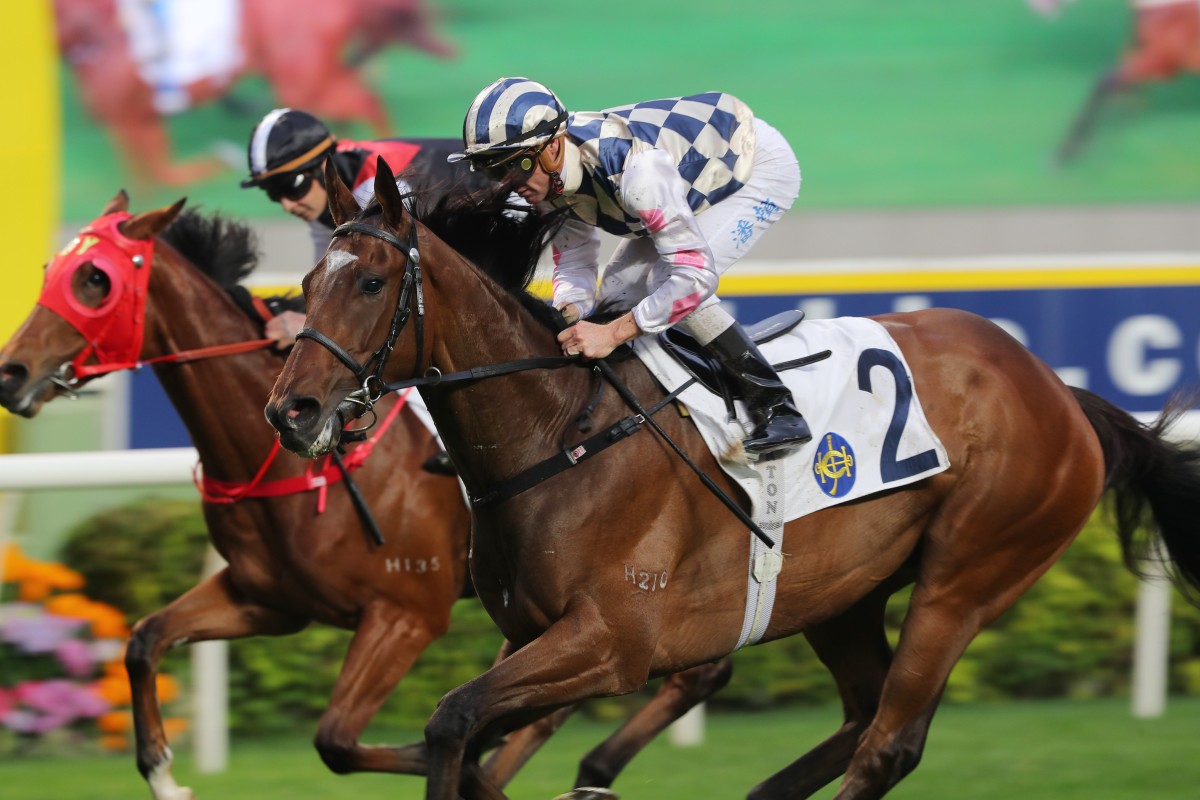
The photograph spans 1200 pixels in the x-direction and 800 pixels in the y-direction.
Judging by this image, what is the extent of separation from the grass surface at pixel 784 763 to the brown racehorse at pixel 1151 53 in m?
11.7

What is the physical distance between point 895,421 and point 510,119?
1098 mm

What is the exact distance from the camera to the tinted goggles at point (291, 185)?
14.1 ft

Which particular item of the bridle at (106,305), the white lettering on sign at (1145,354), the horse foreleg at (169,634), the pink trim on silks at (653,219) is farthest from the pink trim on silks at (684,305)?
the white lettering on sign at (1145,354)

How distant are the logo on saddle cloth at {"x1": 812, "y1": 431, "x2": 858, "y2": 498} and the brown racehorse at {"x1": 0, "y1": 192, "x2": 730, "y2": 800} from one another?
1101 mm

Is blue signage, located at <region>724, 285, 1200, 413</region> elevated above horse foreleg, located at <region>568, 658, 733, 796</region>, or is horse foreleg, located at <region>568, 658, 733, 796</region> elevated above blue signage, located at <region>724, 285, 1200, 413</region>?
blue signage, located at <region>724, 285, 1200, 413</region>

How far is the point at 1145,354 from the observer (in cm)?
594

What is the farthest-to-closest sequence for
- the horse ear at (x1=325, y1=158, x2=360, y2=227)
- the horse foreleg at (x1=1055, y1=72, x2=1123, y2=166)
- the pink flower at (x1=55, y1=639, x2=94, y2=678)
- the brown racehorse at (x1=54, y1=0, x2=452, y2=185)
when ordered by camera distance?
the brown racehorse at (x1=54, y1=0, x2=452, y2=185) → the horse foreleg at (x1=1055, y1=72, x2=1123, y2=166) → the pink flower at (x1=55, y1=639, x2=94, y2=678) → the horse ear at (x1=325, y1=158, x2=360, y2=227)

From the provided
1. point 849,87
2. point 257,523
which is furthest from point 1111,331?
point 849,87

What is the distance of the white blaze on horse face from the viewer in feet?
9.36

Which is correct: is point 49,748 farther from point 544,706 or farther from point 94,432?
point 544,706

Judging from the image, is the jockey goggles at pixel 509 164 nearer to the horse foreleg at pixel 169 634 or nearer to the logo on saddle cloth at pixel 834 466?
the logo on saddle cloth at pixel 834 466

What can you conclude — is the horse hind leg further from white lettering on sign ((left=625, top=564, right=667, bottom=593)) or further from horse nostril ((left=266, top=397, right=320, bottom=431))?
horse nostril ((left=266, top=397, right=320, bottom=431))

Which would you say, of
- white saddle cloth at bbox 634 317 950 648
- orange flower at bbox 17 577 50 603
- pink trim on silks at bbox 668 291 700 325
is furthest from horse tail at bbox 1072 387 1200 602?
orange flower at bbox 17 577 50 603

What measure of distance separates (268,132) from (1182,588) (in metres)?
2.69
